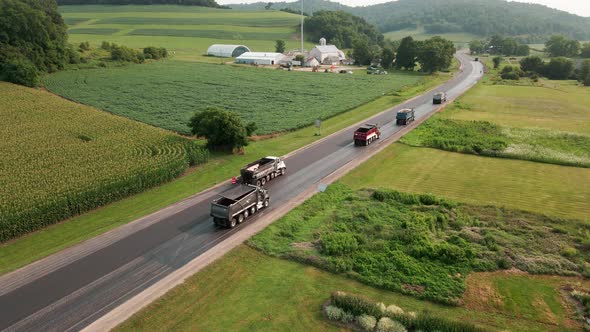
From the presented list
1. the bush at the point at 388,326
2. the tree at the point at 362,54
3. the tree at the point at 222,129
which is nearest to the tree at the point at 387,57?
the tree at the point at 362,54

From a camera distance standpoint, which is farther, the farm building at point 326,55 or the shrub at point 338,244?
the farm building at point 326,55

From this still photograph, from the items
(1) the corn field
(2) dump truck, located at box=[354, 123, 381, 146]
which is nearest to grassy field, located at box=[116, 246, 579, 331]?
(1) the corn field

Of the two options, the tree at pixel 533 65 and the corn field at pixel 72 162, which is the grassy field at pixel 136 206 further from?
the tree at pixel 533 65

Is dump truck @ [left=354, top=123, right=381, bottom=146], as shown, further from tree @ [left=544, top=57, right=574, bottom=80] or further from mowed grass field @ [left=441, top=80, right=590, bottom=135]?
tree @ [left=544, top=57, right=574, bottom=80]

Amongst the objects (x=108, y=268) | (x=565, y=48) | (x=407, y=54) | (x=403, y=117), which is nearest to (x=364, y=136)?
(x=403, y=117)

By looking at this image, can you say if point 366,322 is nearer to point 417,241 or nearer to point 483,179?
point 417,241

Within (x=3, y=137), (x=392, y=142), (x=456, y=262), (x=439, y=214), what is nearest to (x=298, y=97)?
(x=392, y=142)
